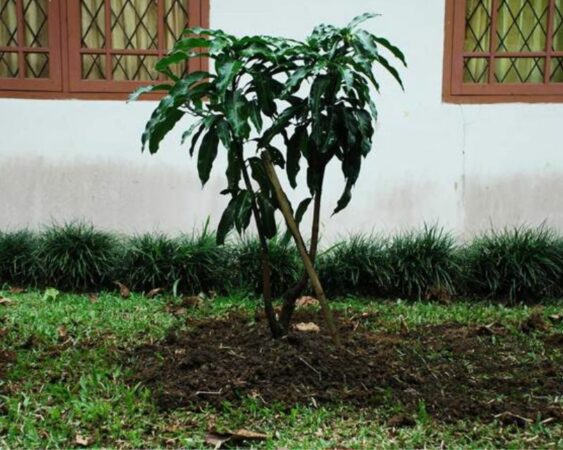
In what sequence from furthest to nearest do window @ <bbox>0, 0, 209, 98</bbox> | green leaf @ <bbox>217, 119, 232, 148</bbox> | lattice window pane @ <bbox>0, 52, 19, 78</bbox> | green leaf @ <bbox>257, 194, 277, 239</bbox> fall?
lattice window pane @ <bbox>0, 52, 19, 78</bbox>, window @ <bbox>0, 0, 209, 98</bbox>, green leaf @ <bbox>257, 194, 277, 239</bbox>, green leaf @ <bbox>217, 119, 232, 148</bbox>

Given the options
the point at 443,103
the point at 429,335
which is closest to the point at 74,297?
the point at 429,335

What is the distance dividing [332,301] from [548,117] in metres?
2.61

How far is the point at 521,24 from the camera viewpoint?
18.8 feet

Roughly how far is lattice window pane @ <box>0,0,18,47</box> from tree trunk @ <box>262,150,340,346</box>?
3.53 metres

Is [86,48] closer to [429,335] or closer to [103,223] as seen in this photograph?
[103,223]

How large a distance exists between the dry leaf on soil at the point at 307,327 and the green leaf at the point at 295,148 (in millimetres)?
901

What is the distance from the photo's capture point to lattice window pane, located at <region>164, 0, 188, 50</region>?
18.4ft

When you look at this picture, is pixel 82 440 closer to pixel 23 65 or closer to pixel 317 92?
pixel 317 92

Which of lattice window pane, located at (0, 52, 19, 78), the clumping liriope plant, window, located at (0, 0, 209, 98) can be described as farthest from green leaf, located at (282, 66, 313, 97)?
lattice window pane, located at (0, 52, 19, 78)

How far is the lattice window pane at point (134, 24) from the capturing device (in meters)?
5.63

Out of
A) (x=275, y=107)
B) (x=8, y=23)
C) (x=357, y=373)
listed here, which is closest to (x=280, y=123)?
(x=275, y=107)

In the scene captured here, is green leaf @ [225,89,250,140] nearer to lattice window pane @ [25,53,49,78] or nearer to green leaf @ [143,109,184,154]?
green leaf @ [143,109,184,154]

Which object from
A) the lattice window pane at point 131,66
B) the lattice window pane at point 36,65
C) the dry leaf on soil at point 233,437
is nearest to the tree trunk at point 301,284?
the dry leaf on soil at point 233,437

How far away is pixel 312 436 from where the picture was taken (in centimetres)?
265
